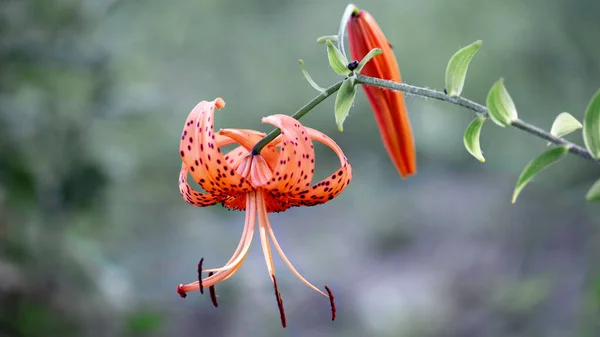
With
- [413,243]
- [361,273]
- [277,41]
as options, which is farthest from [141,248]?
[277,41]

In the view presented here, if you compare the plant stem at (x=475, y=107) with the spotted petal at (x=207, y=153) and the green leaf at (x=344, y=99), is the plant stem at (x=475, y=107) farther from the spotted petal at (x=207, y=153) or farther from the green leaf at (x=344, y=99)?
the spotted petal at (x=207, y=153)

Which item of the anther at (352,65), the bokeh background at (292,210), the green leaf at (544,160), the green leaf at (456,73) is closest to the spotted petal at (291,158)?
the anther at (352,65)

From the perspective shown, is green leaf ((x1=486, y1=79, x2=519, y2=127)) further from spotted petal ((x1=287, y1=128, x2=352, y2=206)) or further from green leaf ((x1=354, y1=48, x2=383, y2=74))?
spotted petal ((x1=287, y1=128, x2=352, y2=206))

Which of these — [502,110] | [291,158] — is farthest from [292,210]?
[502,110]

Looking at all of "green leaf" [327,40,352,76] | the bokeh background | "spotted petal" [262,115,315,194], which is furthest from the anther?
the bokeh background

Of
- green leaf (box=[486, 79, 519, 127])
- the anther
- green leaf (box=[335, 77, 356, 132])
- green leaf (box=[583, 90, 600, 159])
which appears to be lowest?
green leaf (box=[583, 90, 600, 159])

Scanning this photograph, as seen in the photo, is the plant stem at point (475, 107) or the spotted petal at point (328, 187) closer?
the plant stem at point (475, 107)

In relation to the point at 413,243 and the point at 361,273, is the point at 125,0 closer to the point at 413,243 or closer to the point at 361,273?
the point at 361,273
